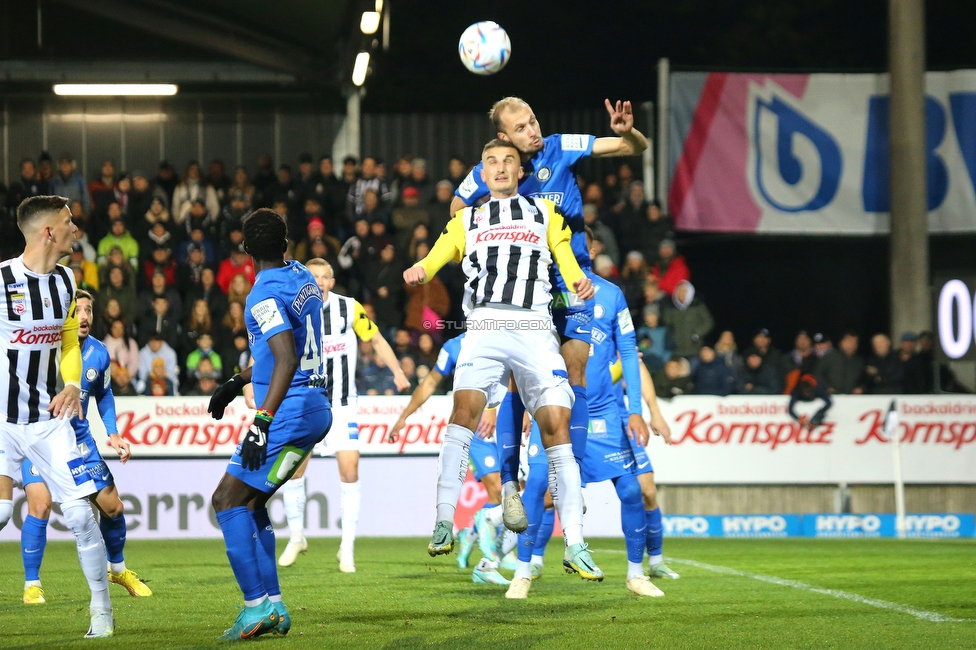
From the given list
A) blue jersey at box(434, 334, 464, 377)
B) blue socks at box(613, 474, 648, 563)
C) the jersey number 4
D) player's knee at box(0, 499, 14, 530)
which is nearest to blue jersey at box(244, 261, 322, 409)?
the jersey number 4

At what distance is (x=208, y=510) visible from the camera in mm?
14734

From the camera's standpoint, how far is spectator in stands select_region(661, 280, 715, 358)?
16.4m

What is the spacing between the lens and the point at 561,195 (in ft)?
26.3

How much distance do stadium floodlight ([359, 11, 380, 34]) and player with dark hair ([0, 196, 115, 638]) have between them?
11534 mm

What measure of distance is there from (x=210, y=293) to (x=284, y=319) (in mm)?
10431

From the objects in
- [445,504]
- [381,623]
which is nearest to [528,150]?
[445,504]

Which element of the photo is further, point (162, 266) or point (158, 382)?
point (162, 266)

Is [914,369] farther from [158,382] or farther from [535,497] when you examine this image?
[158,382]

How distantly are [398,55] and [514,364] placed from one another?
22951mm

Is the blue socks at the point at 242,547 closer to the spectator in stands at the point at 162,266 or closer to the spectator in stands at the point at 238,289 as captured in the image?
the spectator in stands at the point at 238,289

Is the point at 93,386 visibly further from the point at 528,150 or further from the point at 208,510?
the point at 208,510

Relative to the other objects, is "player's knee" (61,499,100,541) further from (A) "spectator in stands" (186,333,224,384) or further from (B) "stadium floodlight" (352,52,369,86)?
(B) "stadium floodlight" (352,52,369,86)

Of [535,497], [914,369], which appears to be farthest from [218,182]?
[535,497]

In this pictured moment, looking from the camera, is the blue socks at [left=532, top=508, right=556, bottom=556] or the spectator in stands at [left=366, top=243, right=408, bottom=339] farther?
the spectator in stands at [left=366, top=243, right=408, bottom=339]
